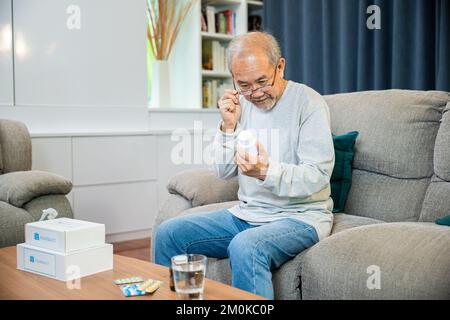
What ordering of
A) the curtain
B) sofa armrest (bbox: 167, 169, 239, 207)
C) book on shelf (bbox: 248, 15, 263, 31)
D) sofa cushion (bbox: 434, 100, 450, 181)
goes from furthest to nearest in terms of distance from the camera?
book on shelf (bbox: 248, 15, 263, 31) → the curtain → sofa armrest (bbox: 167, 169, 239, 207) → sofa cushion (bbox: 434, 100, 450, 181)

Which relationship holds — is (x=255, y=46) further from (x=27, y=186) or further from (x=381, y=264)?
(x=27, y=186)

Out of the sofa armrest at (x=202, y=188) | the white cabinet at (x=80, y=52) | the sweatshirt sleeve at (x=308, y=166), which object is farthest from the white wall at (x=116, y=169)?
the sweatshirt sleeve at (x=308, y=166)

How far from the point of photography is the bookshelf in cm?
398

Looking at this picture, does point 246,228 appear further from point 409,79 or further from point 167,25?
point 167,25

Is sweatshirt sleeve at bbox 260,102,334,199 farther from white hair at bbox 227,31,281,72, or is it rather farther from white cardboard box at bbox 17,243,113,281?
white cardboard box at bbox 17,243,113,281

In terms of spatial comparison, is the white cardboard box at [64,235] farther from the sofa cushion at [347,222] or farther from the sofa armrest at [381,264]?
the sofa cushion at [347,222]

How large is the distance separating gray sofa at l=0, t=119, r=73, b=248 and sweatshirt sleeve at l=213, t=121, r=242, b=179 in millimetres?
983

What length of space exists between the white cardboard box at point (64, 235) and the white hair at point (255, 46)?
0.67m

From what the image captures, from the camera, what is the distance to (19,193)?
2.36 meters

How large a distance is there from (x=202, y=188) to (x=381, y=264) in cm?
94

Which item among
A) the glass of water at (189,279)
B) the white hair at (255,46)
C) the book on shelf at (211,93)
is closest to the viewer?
the glass of water at (189,279)

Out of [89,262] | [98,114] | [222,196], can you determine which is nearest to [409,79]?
[222,196]

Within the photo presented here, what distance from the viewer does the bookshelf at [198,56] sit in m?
3.98

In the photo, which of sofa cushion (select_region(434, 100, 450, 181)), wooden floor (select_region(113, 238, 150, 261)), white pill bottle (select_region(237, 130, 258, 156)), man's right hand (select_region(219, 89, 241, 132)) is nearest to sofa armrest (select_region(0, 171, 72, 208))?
wooden floor (select_region(113, 238, 150, 261))
